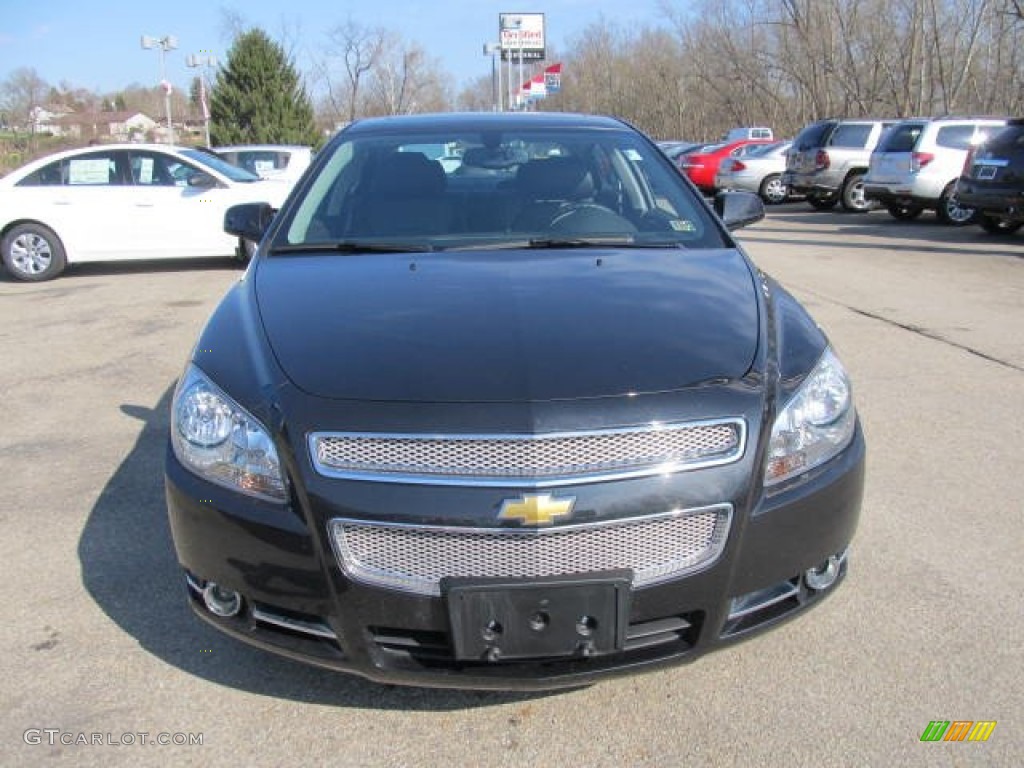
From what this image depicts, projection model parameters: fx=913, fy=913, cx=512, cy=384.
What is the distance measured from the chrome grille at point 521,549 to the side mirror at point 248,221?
216cm

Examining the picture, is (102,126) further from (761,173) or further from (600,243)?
(600,243)

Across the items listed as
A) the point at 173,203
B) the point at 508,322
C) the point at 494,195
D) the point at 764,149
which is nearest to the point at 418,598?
the point at 508,322

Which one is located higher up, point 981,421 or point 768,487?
point 768,487

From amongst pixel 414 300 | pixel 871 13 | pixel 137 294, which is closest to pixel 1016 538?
pixel 414 300

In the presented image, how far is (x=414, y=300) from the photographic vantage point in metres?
2.80

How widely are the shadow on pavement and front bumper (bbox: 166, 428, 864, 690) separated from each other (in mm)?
348

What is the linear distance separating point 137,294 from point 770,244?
916cm

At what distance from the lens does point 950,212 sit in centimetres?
1570

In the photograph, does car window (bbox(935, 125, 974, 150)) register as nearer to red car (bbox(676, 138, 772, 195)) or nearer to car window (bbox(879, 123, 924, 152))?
car window (bbox(879, 123, 924, 152))

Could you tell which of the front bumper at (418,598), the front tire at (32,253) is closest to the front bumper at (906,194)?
the front tire at (32,253)

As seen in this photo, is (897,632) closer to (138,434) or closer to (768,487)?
(768,487)

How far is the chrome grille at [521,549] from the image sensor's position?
6.98 feet

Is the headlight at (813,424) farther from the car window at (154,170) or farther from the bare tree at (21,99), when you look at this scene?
the bare tree at (21,99)

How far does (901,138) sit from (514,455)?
52.2 ft
